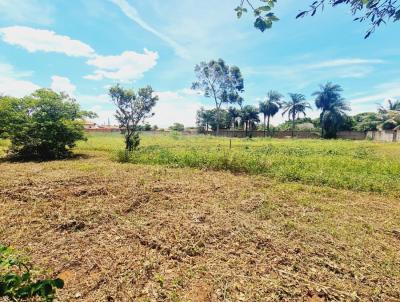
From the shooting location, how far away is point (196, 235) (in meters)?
3.39

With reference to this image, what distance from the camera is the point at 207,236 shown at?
3.37 meters

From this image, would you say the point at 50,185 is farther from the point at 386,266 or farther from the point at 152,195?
the point at 386,266

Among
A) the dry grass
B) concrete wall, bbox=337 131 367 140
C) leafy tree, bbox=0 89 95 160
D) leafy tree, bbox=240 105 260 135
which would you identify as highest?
leafy tree, bbox=240 105 260 135

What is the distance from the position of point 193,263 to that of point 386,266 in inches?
78.3

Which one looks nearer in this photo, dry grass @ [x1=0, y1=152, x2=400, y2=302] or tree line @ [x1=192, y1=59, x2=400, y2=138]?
dry grass @ [x1=0, y1=152, x2=400, y2=302]

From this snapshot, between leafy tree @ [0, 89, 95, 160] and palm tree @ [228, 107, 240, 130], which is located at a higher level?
→ palm tree @ [228, 107, 240, 130]

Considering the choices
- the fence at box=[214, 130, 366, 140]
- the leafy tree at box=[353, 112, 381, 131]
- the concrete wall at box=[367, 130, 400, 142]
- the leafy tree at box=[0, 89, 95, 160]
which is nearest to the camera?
the leafy tree at box=[0, 89, 95, 160]

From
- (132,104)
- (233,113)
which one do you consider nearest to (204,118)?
(233,113)

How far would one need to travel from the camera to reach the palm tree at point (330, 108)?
117ft

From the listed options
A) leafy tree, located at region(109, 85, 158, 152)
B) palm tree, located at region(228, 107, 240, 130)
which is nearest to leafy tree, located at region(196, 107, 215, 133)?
palm tree, located at region(228, 107, 240, 130)

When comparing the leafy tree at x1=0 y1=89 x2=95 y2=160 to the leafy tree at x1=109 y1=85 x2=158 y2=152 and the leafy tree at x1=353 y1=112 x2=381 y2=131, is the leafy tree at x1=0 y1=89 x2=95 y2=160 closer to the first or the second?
the leafy tree at x1=109 y1=85 x2=158 y2=152

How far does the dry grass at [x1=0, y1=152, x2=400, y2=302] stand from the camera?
2.41 meters

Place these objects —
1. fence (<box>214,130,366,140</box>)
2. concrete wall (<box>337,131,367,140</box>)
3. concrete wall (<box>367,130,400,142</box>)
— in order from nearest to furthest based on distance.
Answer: concrete wall (<box>367,130,400,142</box>), concrete wall (<box>337,131,367,140</box>), fence (<box>214,130,366,140</box>)

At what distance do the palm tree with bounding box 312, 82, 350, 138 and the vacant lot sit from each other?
106 ft
